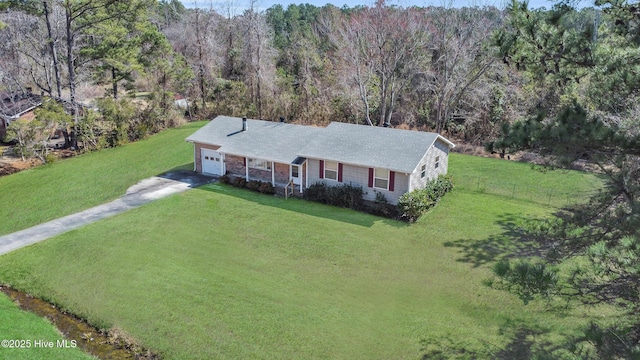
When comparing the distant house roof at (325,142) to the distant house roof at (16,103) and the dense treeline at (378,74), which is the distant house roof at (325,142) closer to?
the dense treeline at (378,74)

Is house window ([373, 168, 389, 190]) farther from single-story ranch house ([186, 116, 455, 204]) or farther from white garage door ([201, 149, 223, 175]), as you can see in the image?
white garage door ([201, 149, 223, 175])

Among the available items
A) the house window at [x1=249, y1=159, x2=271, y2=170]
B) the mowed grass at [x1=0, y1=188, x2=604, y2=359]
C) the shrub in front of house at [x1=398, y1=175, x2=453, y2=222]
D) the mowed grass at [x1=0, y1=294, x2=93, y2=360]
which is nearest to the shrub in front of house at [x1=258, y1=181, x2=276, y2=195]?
the house window at [x1=249, y1=159, x2=271, y2=170]

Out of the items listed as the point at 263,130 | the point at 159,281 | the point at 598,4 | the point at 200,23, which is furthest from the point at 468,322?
the point at 200,23

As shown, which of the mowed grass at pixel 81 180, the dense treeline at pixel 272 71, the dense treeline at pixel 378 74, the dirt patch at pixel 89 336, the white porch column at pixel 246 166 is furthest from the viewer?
the dense treeline at pixel 378 74

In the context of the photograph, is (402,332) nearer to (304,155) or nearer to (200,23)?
(304,155)

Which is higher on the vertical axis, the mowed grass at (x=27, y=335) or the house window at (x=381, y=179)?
the house window at (x=381, y=179)

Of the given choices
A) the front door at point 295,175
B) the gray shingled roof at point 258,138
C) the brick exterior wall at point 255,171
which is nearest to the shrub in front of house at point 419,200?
the front door at point 295,175

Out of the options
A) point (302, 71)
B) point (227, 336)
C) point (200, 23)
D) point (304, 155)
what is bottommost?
point (227, 336)

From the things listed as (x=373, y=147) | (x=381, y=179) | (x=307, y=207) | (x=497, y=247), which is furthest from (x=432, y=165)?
(x=307, y=207)
